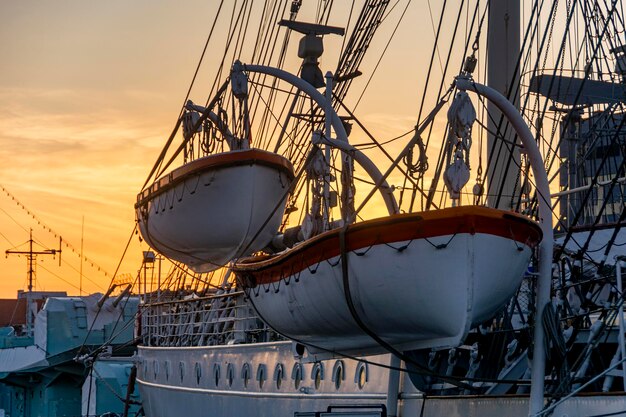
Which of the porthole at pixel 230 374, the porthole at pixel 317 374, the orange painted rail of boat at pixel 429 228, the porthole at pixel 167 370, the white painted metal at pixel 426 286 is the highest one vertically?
the orange painted rail of boat at pixel 429 228

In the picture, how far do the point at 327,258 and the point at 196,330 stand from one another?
13992 mm

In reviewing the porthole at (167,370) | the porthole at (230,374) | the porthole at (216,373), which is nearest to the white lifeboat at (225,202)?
the porthole at (230,374)

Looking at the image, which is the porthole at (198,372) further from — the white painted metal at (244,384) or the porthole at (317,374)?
the porthole at (317,374)

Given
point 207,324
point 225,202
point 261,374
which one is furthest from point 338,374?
point 207,324

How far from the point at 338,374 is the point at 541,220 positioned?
4928 millimetres

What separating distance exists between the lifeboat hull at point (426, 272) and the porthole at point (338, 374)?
4.21 m

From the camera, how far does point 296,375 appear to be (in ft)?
64.0

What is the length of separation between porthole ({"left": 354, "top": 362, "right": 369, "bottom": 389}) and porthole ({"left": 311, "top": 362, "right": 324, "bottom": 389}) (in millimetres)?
1188

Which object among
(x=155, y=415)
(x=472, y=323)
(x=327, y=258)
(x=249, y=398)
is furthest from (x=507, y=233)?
(x=155, y=415)

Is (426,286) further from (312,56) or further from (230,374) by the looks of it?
(312,56)

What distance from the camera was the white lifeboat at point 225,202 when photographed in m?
18.4

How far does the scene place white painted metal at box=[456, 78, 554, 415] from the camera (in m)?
13.4

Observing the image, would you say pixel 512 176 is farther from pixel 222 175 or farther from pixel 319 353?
pixel 319 353

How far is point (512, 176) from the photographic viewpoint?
2066 centimetres
